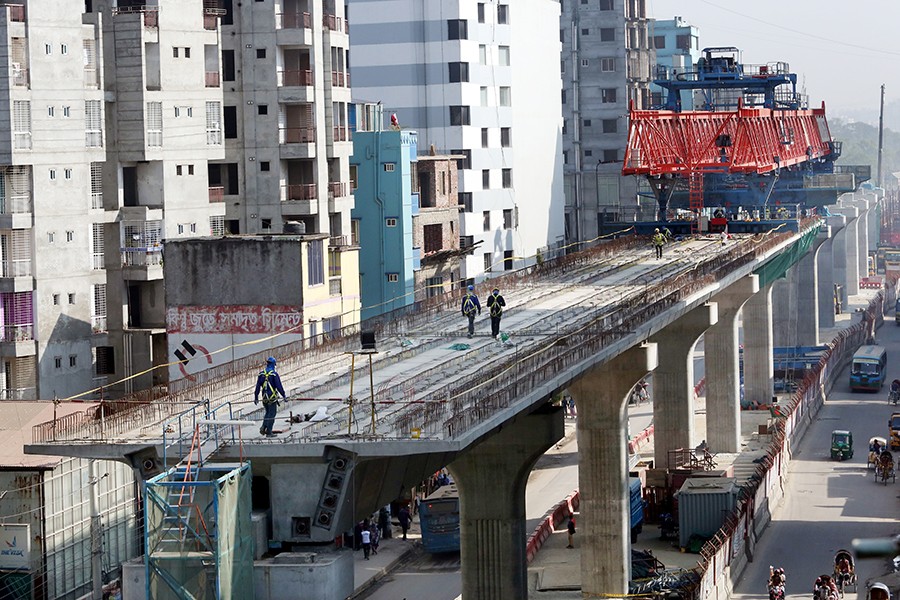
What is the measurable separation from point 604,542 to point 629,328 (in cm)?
1148

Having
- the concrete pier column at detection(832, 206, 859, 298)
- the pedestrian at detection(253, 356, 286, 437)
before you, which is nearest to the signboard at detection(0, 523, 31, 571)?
the pedestrian at detection(253, 356, 286, 437)

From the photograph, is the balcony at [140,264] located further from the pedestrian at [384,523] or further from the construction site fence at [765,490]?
the construction site fence at [765,490]

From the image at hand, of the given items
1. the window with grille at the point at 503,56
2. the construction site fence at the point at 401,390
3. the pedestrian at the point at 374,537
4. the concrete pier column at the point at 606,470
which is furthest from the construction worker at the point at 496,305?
the window with grille at the point at 503,56

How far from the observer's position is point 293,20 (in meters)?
79.1

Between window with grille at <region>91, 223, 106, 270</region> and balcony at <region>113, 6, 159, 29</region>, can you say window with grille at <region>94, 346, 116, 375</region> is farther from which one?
balcony at <region>113, 6, 159, 29</region>

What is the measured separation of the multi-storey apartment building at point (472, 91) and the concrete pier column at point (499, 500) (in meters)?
53.5

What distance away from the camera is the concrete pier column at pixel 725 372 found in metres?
92.8

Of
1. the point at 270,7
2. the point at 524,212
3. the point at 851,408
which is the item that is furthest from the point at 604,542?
the point at 524,212

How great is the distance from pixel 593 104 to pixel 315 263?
85929 millimetres

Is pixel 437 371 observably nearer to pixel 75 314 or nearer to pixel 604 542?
pixel 604 542

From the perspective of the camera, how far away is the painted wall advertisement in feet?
211

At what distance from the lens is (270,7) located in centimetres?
7862

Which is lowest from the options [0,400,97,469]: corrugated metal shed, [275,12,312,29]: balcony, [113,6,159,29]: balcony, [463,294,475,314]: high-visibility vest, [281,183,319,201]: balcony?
[0,400,97,469]: corrugated metal shed

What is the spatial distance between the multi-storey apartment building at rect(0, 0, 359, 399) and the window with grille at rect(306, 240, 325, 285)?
3.65 feet
